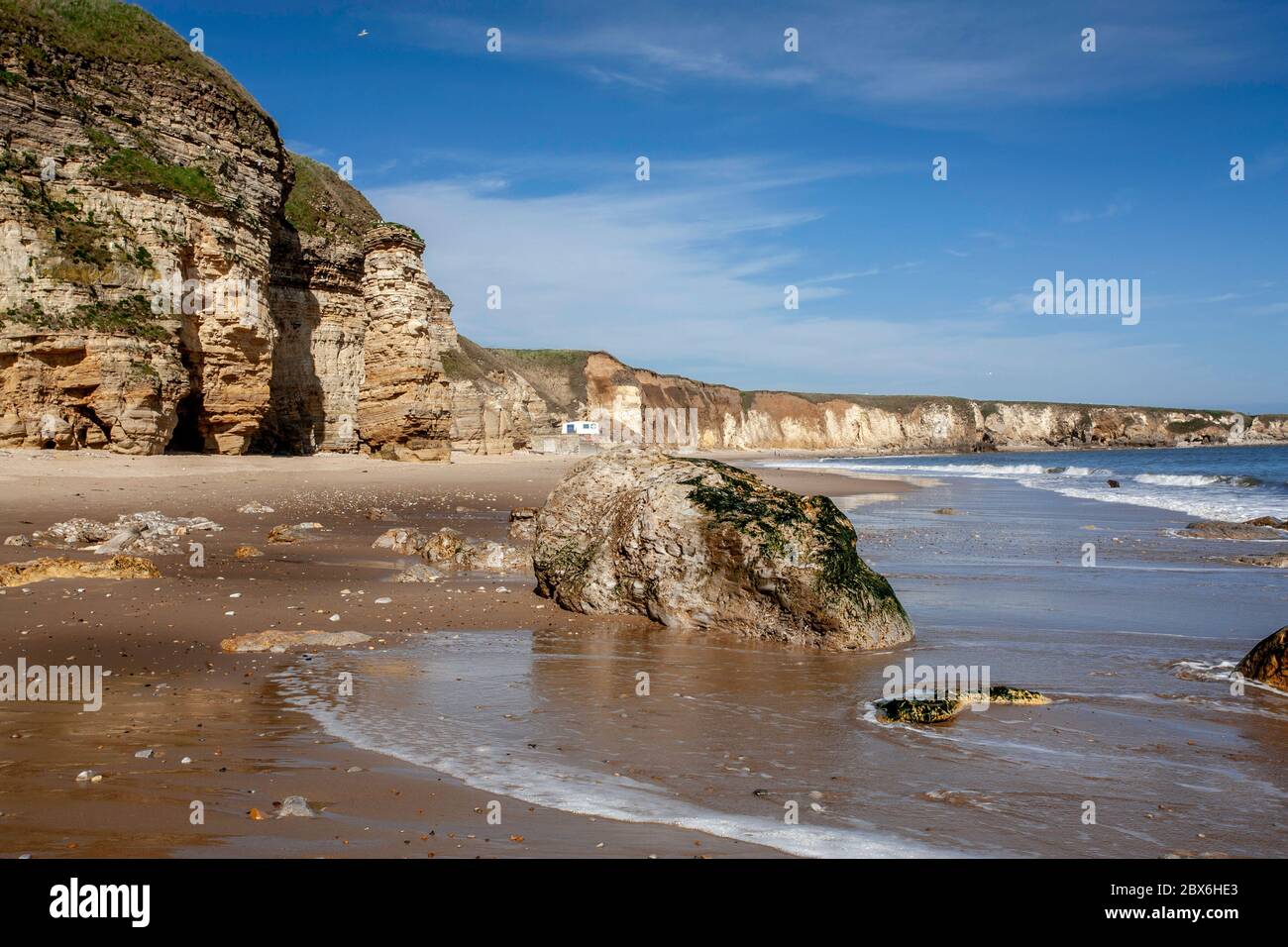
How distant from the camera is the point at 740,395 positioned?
126m

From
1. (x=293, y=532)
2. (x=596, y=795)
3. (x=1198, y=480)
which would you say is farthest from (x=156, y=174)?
(x=1198, y=480)

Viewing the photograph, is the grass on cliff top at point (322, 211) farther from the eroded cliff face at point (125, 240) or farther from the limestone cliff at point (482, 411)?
the limestone cliff at point (482, 411)

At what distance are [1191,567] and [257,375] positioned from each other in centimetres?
2302

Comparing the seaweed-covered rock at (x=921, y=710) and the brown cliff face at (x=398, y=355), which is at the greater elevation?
the brown cliff face at (x=398, y=355)

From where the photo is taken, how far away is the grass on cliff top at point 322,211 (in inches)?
1287

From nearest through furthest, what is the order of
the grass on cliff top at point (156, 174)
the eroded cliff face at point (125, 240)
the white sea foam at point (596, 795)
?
the white sea foam at point (596, 795) → the eroded cliff face at point (125, 240) → the grass on cliff top at point (156, 174)

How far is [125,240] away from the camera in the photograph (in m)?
21.0

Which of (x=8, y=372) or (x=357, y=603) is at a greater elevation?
(x=8, y=372)

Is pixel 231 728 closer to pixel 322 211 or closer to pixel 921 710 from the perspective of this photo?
pixel 921 710

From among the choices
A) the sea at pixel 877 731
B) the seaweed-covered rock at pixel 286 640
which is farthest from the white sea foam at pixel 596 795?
the seaweed-covered rock at pixel 286 640

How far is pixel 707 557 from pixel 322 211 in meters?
31.5

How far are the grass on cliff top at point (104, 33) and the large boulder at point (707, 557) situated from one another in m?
21.3
